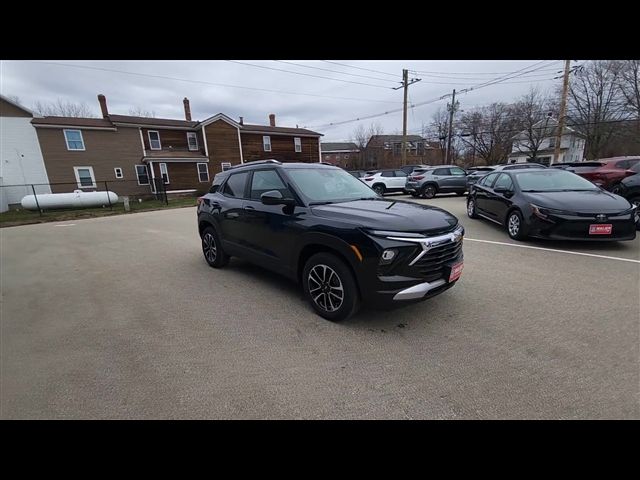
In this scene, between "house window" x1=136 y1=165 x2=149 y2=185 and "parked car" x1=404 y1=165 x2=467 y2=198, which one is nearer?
"parked car" x1=404 y1=165 x2=467 y2=198

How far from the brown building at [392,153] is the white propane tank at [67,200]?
3616 centimetres

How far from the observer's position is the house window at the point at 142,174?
952 inches

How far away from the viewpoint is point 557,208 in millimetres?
5273

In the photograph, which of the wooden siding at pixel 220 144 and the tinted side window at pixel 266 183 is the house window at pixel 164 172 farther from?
Result: the tinted side window at pixel 266 183

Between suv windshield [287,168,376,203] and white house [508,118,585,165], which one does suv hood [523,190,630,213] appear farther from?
white house [508,118,585,165]

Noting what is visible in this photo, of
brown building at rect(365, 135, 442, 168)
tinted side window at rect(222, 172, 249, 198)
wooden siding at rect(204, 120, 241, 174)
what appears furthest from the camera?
brown building at rect(365, 135, 442, 168)

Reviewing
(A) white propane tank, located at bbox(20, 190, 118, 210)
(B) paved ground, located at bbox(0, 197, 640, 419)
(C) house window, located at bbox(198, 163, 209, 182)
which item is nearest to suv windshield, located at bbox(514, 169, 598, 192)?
(B) paved ground, located at bbox(0, 197, 640, 419)

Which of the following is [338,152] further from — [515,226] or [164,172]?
[515,226]

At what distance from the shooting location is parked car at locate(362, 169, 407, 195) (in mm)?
17031

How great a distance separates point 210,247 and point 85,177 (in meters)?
24.4

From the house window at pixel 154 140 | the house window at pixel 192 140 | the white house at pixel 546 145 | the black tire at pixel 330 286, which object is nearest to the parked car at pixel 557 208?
the black tire at pixel 330 286

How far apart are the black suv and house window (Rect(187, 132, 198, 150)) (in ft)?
85.0

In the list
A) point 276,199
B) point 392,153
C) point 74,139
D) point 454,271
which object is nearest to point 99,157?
point 74,139
